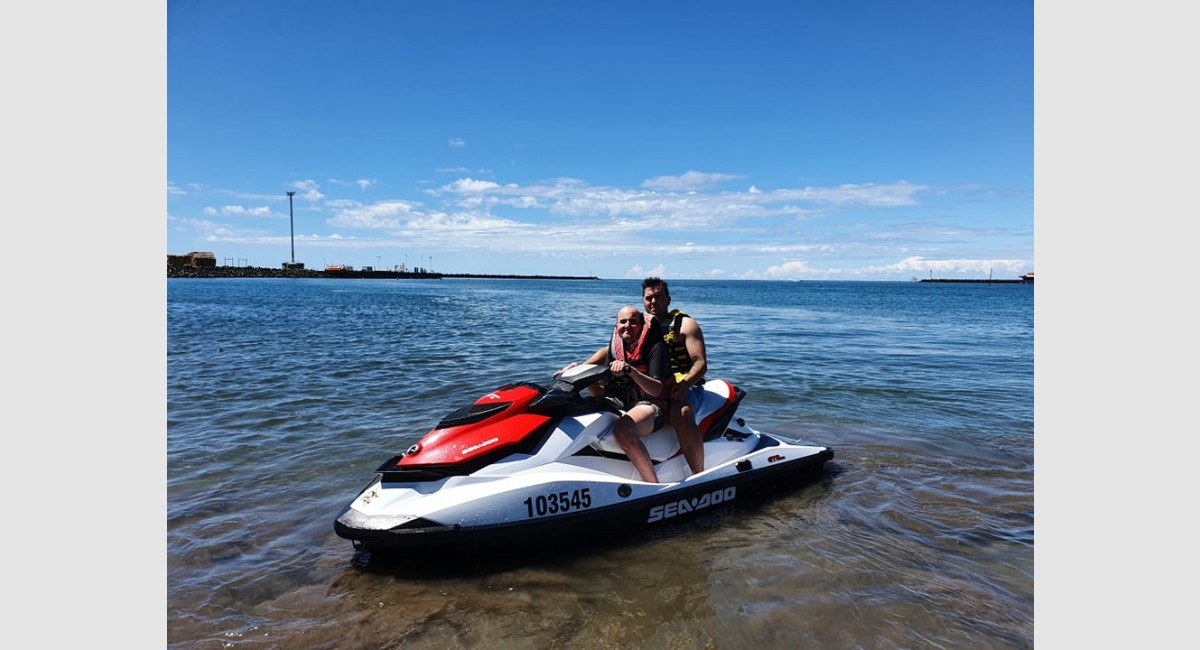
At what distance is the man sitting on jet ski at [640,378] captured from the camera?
4.90 meters

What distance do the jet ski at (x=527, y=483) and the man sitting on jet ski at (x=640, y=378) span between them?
4.0 inches

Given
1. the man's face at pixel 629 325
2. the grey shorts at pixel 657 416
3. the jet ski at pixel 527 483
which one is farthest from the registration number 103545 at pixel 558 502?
the man's face at pixel 629 325

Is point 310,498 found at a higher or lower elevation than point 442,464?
lower

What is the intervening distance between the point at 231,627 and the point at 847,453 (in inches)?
253

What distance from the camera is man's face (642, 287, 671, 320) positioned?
5.11 m

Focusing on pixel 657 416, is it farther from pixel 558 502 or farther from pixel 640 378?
pixel 558 502

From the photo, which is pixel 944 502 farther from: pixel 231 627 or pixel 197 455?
pixel 197 455

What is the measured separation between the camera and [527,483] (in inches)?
172

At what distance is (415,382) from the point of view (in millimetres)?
11578

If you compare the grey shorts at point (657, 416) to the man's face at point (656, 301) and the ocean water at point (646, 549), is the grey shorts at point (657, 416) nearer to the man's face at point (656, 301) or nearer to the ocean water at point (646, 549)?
the man's face at point (656, 301)

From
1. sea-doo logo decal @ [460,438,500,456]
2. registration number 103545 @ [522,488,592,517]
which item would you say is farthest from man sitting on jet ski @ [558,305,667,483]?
sea-doo logo decal @ [460,438,500,456]

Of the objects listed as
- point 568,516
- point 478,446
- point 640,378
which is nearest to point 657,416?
point 640,378

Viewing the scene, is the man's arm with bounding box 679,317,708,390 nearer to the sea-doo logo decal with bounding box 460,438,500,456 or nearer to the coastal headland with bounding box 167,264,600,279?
the sea-doo logo decal with bounding box 460,438,500,456

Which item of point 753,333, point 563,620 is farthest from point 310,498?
point 753,333
